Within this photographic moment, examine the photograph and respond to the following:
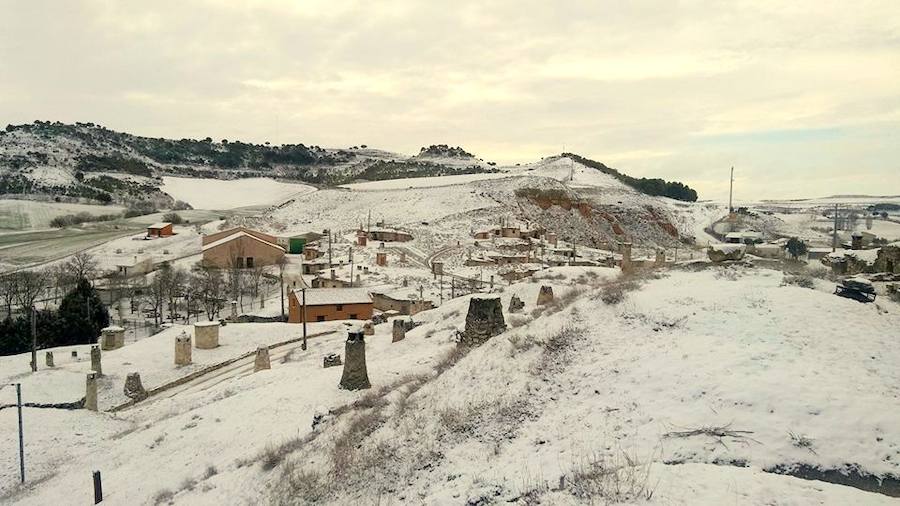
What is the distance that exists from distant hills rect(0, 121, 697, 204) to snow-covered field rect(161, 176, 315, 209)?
4252 mm

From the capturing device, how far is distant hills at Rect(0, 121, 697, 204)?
322 feet

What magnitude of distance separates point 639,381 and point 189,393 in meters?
18.2

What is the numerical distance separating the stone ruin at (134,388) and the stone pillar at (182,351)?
305cm

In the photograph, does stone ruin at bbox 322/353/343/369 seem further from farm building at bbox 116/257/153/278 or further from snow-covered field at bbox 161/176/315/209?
snow-covered field at bbox 161/176/315/209

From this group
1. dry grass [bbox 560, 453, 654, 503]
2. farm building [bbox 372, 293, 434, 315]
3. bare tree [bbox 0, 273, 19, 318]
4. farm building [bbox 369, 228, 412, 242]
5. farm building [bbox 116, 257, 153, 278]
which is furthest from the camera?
farm building [bbox 369, 228, 412, 242]

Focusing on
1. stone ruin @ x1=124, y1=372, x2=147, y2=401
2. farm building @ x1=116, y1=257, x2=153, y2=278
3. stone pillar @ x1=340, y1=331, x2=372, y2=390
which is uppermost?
stone pillar @ x1=340, y1=331, x2=372, y2=390

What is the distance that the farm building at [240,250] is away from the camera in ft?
180

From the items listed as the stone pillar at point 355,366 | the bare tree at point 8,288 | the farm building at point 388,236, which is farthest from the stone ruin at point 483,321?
the farm building at point 388,236

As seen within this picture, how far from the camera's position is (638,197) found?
100 meters

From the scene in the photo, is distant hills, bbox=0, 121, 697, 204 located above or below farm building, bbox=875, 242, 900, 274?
above

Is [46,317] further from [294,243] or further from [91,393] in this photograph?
[294,243]

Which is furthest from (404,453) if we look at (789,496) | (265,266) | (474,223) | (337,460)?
(474,223)

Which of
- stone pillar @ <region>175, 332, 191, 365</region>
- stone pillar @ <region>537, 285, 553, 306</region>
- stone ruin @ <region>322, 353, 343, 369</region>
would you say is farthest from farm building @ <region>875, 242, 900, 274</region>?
stone pillar @ <region>175, 332, 191, 365</region>

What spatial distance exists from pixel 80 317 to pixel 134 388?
16116mm
